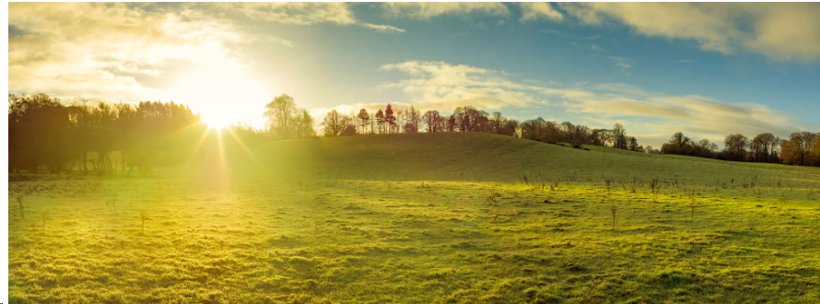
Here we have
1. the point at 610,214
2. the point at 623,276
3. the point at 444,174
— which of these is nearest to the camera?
the point at 623,276

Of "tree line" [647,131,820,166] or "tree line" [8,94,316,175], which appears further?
"tree line" [647,131,820,166]

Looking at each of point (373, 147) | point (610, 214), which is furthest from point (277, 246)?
point (373, 147)

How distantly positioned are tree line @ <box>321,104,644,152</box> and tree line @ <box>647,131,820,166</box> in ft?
47.3

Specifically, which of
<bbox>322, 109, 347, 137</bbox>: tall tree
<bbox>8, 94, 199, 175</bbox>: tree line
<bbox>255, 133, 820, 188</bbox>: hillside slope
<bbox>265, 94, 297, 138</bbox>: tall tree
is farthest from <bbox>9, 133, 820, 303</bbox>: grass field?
<bbox>322, 109, 347, 137</bbox>: tall tree

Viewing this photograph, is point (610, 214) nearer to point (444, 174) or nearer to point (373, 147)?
point (444, 174)

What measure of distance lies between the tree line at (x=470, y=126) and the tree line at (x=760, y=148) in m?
14.4

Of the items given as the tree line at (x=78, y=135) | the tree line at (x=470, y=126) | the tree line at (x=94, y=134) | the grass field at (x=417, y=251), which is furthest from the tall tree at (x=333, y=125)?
the grass field at (x=417, y=251)

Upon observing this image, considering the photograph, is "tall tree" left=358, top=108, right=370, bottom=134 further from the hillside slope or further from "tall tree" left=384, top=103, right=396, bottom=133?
the hillside slope

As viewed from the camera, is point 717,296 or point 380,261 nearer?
point 717,296

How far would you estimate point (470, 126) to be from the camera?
349 ft

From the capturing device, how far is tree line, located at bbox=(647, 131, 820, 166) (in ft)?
263

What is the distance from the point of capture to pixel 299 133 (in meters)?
98.4

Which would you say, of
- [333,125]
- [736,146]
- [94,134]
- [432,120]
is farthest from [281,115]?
[736,146]

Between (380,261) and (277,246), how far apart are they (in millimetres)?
3461
